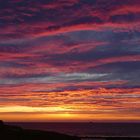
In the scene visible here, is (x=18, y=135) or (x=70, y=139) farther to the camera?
(x=70, y=139)

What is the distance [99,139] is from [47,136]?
37217 millimetres

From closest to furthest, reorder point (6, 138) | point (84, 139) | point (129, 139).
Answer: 1. point (6, 138)
2. point (84, 139)
3. point (129, 139)

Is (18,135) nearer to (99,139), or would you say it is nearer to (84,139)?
(84,139)

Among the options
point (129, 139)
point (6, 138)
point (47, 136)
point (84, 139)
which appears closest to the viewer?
point (6, 138)

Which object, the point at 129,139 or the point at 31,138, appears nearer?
the point at 31,138

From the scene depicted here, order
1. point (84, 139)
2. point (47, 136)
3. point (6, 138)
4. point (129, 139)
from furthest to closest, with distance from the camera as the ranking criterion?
point (129, 139)
point (84, 139)
point (47, 136)
point (6, 138)

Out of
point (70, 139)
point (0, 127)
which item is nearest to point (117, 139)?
point (70, 139)

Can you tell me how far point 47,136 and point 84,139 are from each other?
102 feet

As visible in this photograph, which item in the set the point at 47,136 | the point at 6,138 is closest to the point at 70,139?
the point at 47,136

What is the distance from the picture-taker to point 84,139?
301ft

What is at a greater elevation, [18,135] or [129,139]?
[129,139]

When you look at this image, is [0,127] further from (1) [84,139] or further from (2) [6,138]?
(1) [84,139]

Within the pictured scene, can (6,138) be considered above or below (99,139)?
below

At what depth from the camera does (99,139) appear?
318 ft
